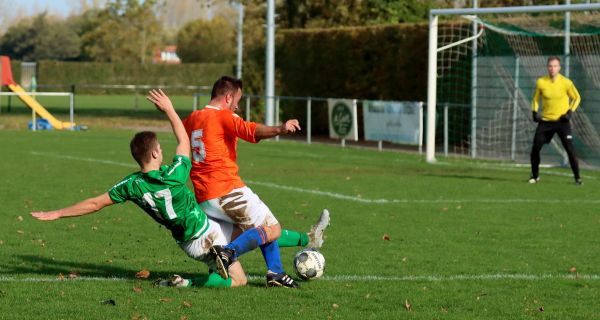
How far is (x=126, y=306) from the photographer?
316 inches

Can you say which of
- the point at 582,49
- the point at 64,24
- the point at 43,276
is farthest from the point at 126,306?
the point at 64,24

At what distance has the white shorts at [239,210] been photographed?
8.85 m

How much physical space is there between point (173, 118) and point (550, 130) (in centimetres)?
1079

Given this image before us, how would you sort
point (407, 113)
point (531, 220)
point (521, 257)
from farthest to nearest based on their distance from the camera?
point (407, 113) → point (531, 220) → point (521, 257)

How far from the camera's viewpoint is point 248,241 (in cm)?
875

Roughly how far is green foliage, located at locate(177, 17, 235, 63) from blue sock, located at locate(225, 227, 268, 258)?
294 ft

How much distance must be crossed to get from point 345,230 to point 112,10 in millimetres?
86377

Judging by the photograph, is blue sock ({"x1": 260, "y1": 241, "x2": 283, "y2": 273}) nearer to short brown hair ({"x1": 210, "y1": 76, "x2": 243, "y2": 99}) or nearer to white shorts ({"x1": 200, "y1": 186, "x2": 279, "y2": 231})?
white shorts ({"x1": 200, "y1": 186, "x2": 279, "y2": 231})

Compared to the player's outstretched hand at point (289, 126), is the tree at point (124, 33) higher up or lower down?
higher up

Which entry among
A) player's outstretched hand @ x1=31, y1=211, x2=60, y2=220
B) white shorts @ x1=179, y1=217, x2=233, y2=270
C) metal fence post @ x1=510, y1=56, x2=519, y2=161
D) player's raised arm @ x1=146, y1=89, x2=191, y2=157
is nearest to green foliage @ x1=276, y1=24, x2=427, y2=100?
metal fence post @ x1=510, y1=56, x2=519, y2=161

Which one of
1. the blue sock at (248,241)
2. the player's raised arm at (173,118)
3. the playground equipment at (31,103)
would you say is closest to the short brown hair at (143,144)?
the player's raised arm at (173,118)

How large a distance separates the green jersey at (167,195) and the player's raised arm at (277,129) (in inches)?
21.8

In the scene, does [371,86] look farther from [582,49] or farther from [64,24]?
[64,24]

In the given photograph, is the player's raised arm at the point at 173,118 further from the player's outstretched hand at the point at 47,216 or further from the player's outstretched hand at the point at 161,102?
the player's outstretched hand at the point at 47,216
